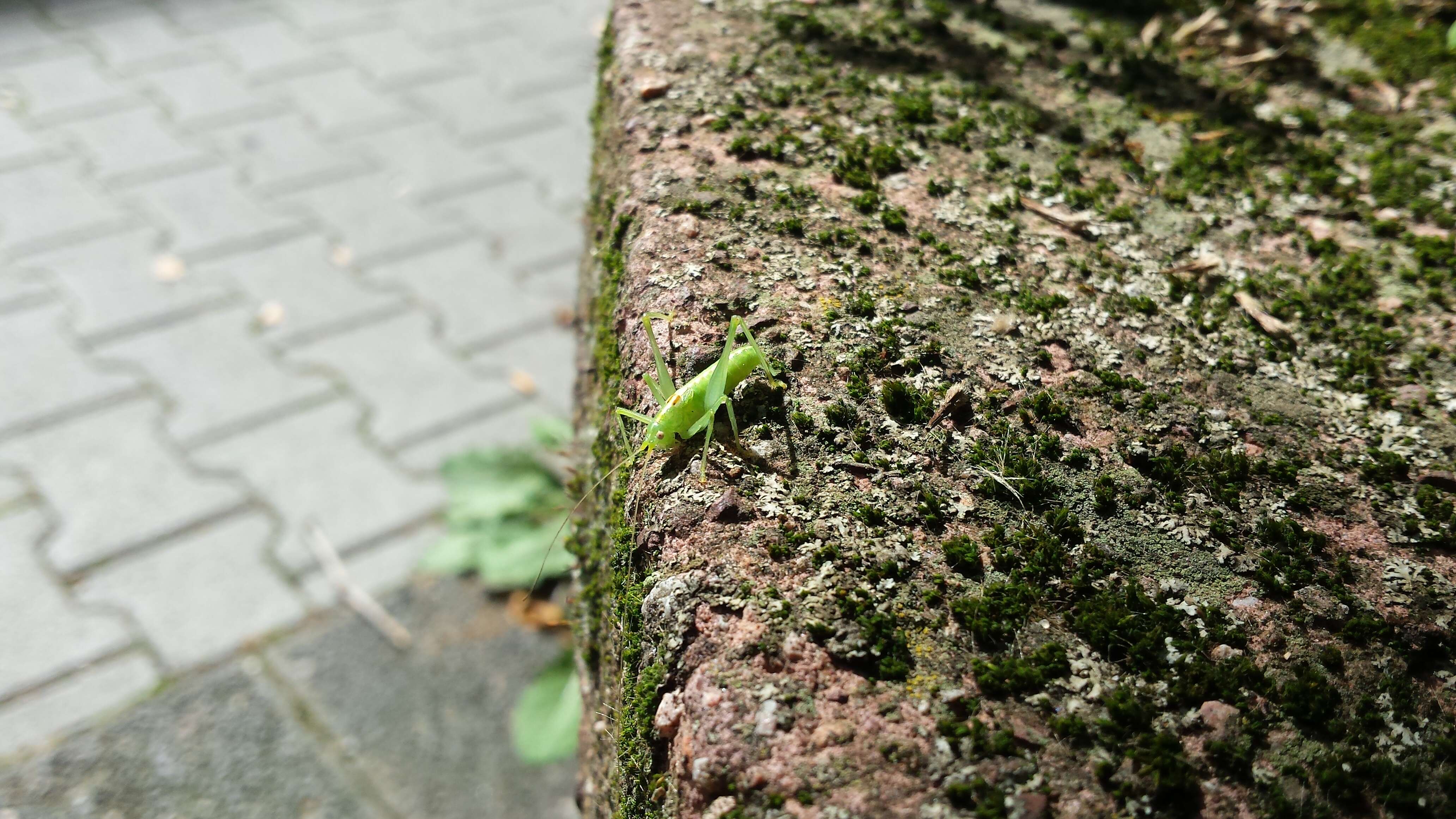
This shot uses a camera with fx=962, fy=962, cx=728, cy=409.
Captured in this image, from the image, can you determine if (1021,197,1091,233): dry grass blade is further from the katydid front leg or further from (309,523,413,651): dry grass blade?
(309,523,413,651): dry grass blade

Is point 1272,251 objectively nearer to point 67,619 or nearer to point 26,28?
point 67,619

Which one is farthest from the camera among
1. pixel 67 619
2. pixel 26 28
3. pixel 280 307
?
pixel 26 28

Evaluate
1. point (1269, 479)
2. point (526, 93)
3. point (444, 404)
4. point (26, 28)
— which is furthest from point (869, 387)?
point (26, 28)

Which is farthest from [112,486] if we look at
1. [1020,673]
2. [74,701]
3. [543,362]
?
[1020,673]

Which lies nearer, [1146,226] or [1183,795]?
[1183,795]

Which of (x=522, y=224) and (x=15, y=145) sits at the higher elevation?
(x=15, y=145)

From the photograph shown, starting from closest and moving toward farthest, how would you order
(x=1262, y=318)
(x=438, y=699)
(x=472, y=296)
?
(x=1262, y=318) → (x=438, y=699) → (x=472, y=296)

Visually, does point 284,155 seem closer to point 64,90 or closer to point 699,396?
point 64,90

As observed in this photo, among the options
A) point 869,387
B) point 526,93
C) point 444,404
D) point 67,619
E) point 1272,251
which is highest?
point 1272,251
